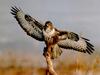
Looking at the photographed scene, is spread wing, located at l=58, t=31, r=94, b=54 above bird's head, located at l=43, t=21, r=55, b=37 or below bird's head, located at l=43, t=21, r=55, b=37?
below

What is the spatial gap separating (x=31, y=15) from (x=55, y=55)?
31cm

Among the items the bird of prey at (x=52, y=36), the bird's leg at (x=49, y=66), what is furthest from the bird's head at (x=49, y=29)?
the bird's leg at (x=49, y=66)

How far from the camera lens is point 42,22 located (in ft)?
11.6

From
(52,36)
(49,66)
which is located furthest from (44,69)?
(52,36)

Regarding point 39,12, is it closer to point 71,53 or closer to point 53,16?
point 53,16

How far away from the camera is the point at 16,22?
3.53 meters

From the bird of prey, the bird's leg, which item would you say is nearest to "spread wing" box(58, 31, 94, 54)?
the bird of prey

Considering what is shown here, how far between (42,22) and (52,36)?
123 millimetres

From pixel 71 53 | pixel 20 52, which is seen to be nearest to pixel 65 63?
pixel 71 53

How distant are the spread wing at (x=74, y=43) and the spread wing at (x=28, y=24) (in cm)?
15

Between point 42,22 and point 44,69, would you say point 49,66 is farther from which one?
point 42,22

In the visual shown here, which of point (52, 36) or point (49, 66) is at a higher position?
point (52, 36)

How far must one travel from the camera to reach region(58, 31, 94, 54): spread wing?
3502mm

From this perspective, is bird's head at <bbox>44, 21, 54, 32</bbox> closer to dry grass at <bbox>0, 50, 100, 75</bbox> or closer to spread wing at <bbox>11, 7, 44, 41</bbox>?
spread wing at <bbox>11, 7, 44, 41</bbox>
